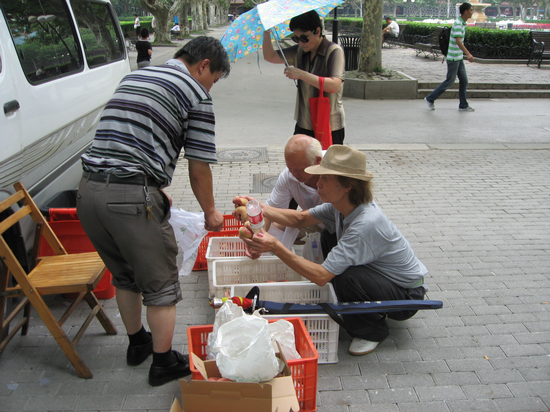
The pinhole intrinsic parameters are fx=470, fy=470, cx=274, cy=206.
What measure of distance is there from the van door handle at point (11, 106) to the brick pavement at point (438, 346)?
1.35 metres

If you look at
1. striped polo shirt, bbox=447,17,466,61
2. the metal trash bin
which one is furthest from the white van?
the metal trash bin

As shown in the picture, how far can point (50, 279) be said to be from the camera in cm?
268

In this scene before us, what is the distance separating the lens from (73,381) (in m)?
2.62

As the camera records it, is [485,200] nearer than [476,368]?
No

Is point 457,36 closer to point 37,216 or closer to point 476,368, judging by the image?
point 476,368

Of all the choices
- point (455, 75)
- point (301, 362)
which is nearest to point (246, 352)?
point (301, 362)

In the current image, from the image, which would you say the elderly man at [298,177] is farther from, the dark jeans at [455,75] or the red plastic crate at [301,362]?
the dark jeans at [455,75]

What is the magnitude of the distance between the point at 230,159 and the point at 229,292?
412 cm

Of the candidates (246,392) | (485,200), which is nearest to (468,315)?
(246,392)

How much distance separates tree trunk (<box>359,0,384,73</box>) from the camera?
475 inches

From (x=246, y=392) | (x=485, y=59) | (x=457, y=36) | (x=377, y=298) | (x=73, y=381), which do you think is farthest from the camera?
(x=485, y=59)

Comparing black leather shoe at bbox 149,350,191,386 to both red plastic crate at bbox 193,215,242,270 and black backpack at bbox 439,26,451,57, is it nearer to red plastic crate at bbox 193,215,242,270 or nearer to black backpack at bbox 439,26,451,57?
red plastic crate at bbox 193,215,242,270

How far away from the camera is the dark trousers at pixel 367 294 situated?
9.20 ft

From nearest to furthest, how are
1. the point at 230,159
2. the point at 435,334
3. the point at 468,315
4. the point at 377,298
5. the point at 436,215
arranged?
1. the point at 377,298
2. the point at 435,334
3. the point at 468,315
4. the point at 436,215
5. the point at 230,159
